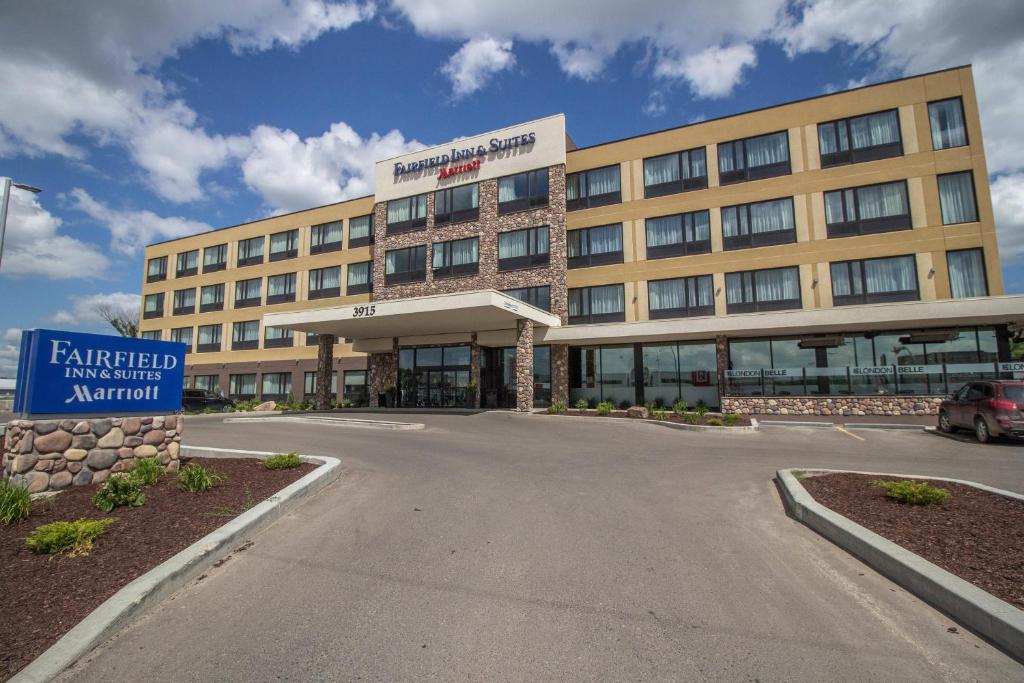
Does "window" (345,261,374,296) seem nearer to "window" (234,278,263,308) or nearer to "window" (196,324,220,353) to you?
"window" (234,278,263,308)

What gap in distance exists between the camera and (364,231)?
1537 inches

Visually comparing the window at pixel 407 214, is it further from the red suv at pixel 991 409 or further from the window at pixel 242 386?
the red suv at pixel 991 409

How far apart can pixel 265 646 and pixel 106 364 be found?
251 inches

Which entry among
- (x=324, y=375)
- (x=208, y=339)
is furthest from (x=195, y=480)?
(x=208, y=339)

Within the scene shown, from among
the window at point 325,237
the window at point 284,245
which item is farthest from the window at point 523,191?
the window at point 284,245

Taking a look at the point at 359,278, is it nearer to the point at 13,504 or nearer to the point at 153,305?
the point at 153,305

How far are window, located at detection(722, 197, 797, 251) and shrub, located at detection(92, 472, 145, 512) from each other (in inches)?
1020

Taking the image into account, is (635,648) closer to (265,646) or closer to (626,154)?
(265,646)

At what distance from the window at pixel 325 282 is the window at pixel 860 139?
3094 centimetres

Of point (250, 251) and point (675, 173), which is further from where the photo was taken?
point (250, 251)

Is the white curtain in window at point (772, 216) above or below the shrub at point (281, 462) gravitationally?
above

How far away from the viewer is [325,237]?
134ft

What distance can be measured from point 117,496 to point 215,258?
4561cm

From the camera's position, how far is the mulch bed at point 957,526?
4.54 meters
